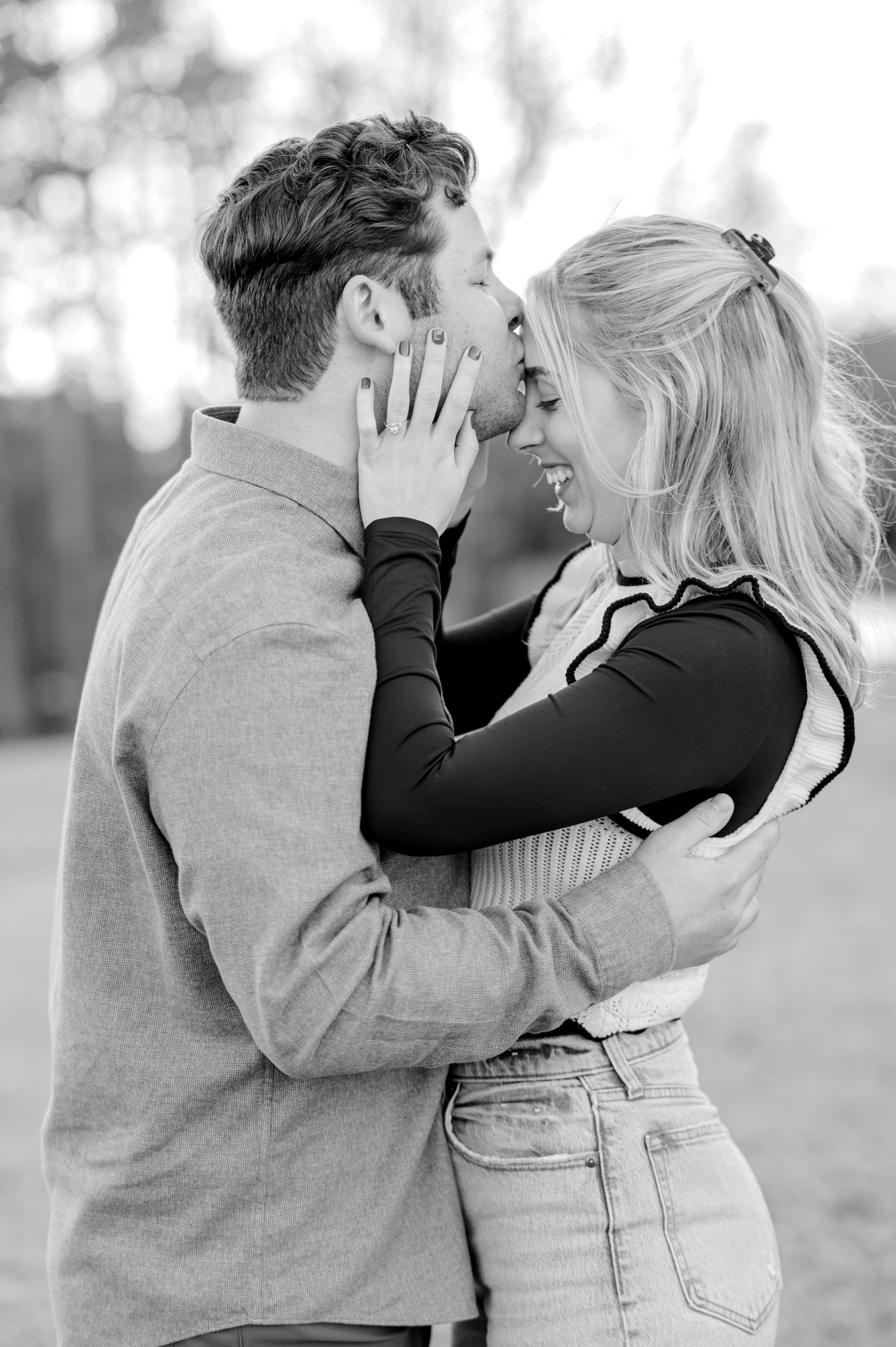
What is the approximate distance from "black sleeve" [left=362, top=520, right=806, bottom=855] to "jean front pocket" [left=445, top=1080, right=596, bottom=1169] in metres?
0.42

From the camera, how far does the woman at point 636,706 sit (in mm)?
1562

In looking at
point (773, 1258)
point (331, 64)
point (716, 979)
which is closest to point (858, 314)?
point (331, 64)

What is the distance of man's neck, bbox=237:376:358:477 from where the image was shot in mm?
1744

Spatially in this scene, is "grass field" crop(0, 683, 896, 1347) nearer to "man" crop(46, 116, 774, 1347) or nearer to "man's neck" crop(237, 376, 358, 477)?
"man" crop(46, 116, 774, 1347)

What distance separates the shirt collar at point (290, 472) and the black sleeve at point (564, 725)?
0.06 m

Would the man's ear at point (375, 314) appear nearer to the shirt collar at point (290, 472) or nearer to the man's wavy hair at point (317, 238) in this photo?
the man's wavy hair at point (317, 238)

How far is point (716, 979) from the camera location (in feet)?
19.7

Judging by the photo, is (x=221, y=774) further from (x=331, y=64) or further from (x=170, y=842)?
(x=331, y=64)

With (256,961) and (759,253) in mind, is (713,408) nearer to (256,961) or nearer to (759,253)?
(759,253)

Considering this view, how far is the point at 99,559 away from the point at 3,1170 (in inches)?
791

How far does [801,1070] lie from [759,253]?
3.87m

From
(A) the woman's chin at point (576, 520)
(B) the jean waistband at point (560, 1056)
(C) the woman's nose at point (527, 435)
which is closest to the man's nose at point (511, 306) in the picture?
(C) the woman's nose at point (527, 435)

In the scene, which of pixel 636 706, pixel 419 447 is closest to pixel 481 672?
pixel 419 447

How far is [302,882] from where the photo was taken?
141 centimetres
